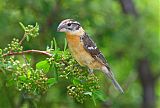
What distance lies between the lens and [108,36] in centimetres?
803

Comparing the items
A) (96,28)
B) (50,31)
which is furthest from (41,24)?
(96,28)

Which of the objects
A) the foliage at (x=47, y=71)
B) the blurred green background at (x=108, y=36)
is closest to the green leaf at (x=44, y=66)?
the foliage at (x=47, y=71)

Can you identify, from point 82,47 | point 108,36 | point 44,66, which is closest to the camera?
point 44,66

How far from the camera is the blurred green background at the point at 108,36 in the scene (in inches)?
273

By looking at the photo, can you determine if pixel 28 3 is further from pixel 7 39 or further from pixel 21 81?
pixel 21 81

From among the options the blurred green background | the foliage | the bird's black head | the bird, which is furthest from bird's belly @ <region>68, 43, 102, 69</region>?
the blurred green background

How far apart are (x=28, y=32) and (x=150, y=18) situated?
577 cm

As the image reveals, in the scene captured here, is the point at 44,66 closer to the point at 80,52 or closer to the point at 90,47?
the point at 80,52

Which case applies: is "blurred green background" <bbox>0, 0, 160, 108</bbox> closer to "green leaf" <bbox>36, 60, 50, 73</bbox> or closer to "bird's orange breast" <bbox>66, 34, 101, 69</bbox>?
"bird's orange breast" <bbox>66, 34, 101, 69</bbox>

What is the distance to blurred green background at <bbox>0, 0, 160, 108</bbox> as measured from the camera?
6.93 metres

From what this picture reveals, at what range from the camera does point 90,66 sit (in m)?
5.08

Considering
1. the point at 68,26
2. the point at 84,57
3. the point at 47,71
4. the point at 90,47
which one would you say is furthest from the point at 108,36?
the point at 47,71

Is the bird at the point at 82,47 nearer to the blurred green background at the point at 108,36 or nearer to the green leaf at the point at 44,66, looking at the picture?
the green leaf at the point at 44,66

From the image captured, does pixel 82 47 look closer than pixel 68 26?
No
